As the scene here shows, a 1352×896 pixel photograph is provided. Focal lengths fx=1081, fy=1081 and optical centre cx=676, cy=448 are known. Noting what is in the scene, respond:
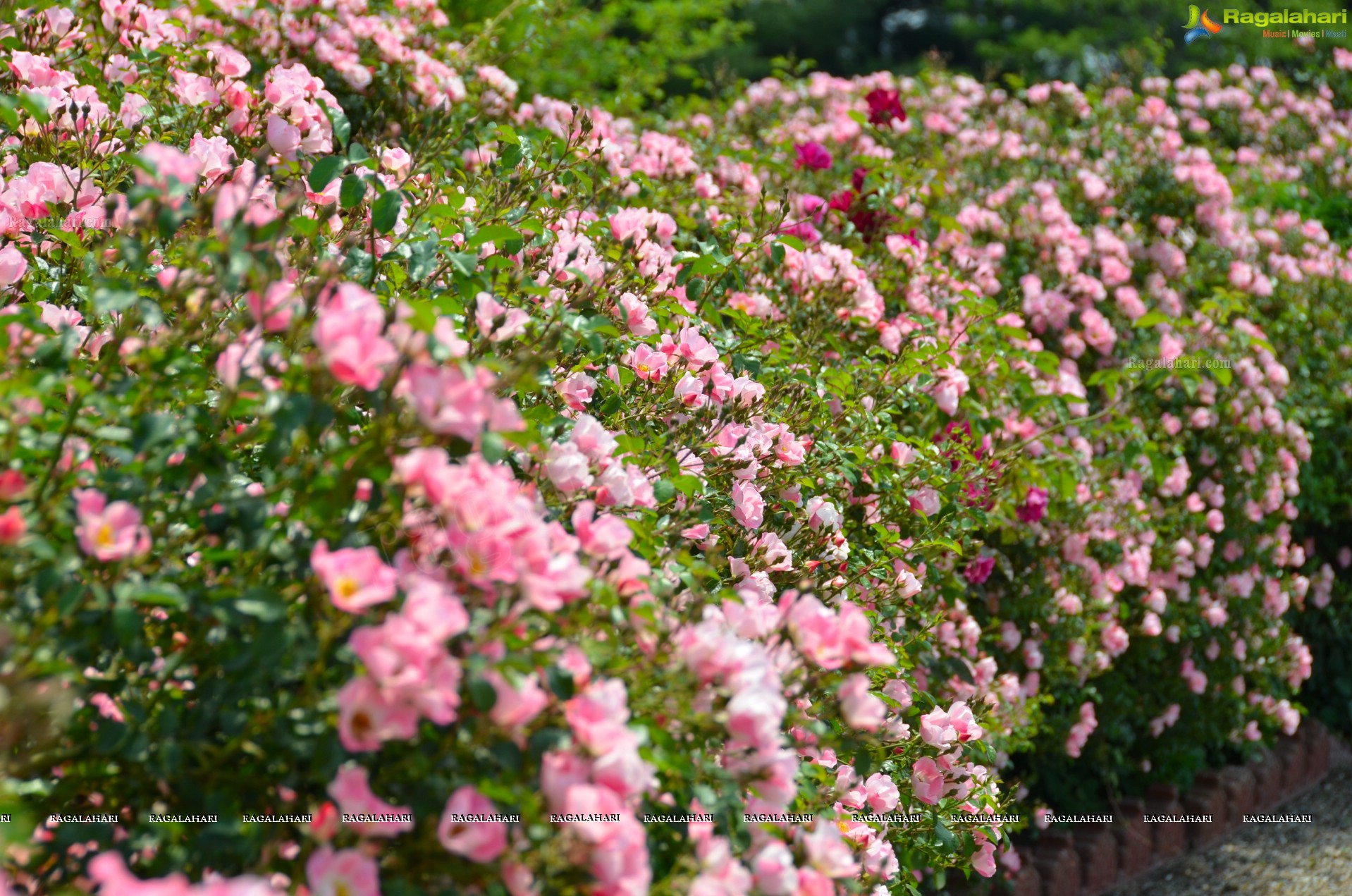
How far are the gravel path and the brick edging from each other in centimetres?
5

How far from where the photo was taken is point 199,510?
1107 mm

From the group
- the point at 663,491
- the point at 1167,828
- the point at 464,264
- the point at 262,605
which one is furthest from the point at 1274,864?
the point at 262,605

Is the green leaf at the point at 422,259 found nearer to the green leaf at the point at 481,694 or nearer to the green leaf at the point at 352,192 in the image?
the green leaf at the point at 352,192

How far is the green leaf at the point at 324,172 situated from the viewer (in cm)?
145

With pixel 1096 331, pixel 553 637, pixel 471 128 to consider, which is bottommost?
pixel 553 637

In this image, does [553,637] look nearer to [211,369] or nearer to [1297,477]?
[211,369]

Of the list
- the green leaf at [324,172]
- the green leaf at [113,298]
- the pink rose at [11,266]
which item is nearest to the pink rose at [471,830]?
the green leaf at [113,298]

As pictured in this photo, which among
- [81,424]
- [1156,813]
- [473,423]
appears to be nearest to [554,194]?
[81,424]

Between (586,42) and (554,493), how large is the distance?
764cm

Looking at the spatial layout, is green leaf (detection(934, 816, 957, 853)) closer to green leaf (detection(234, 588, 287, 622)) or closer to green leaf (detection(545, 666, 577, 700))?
green leaf (detection(545, 666, 577, 700))

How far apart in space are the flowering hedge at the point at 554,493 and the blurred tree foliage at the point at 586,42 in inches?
22.8

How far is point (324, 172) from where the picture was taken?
4.83 ft

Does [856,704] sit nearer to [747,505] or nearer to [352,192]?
[747,505]

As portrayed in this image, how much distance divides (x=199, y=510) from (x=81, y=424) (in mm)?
197
